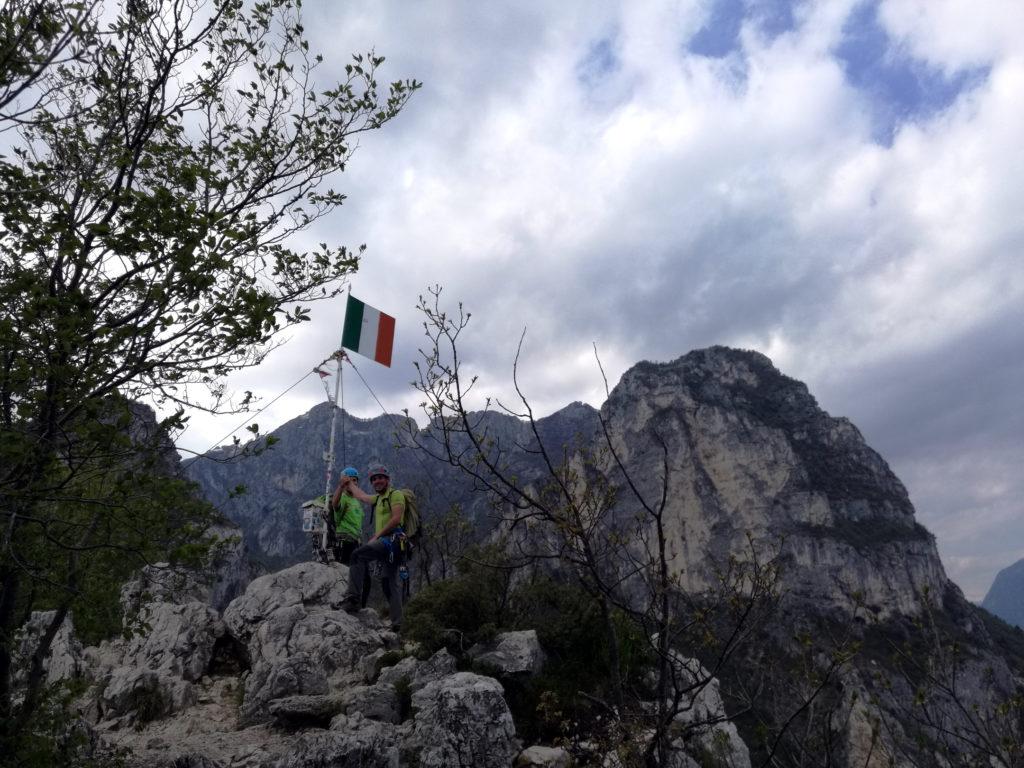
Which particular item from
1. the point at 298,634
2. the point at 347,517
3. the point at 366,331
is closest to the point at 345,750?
the point at 298,634

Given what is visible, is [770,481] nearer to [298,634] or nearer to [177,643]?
[298,634]

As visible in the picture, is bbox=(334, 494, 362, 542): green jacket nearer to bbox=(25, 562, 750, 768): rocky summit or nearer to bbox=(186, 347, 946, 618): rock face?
bbox=(25, 562, 750, 768): rocky summit

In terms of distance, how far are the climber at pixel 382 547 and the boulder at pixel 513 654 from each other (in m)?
2.13

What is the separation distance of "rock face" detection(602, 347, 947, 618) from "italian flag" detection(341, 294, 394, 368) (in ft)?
264

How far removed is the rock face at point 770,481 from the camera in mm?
94375

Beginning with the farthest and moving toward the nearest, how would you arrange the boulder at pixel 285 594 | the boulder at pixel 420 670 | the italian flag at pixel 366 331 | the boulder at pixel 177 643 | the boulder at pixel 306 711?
the italian flag at pixel 366 331
the boulder at pixel 285 594
the boulder at pixel 177 643
the boulder at pixel 420 670
the boulder at pixel 306 711

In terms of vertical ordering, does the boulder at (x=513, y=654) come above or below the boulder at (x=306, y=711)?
above

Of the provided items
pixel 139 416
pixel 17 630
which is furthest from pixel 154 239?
pixel 17 630

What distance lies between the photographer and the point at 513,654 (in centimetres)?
771

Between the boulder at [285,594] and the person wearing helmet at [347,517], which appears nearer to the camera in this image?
the boulder at [285,594]

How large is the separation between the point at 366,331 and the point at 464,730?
10.4 metres

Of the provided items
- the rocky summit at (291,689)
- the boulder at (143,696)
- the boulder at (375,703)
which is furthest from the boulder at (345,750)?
the boulder at (143,696)

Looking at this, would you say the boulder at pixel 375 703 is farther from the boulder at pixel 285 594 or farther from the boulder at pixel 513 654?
the boulder at pixel 285 594

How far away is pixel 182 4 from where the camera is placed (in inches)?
204
